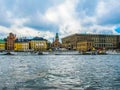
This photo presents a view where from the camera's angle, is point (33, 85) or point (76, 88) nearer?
point (76, 88)

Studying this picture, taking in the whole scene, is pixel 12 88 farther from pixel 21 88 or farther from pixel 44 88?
pixel 44 88

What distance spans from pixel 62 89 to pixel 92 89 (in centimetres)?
215

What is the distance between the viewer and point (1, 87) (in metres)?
22.5

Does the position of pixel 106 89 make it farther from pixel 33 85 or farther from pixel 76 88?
pixel 33 85

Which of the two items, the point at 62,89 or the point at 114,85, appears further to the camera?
the point at 114,85

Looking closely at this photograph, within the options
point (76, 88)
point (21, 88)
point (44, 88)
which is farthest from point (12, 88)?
point (76, 88)

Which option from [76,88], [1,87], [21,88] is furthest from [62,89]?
[1,87]

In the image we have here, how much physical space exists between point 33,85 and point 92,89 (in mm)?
4887

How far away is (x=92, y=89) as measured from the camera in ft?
72.0

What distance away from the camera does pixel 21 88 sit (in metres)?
22.3

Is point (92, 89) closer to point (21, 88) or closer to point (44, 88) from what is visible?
point (44, 88)

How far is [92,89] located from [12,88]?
18.9 feet

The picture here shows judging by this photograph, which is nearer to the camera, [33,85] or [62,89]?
[62,89]

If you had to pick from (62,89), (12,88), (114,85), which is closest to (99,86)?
(114,85)
